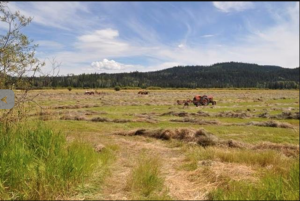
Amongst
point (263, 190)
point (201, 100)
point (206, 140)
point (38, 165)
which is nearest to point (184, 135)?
point (206, 140)

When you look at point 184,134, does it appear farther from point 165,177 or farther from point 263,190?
point 263,190

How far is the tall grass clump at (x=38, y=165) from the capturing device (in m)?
5.11

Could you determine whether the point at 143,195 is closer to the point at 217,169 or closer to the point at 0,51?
the point at 217,169

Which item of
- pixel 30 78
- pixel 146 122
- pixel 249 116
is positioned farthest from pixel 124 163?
pixel 249 116

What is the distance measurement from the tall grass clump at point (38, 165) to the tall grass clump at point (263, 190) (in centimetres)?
350

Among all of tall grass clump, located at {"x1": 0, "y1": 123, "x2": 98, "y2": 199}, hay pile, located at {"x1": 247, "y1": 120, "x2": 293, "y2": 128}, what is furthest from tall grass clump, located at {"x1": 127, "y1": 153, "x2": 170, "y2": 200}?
hay pile, located at {"x1": 247, "y1": 120, "x2": 293, "y2": 128}

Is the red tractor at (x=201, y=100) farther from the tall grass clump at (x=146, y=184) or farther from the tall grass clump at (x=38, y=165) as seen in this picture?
the tall grass clump at (x=146, y=184)

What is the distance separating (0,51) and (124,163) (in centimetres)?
577

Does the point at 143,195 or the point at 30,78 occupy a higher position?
the point at 30,78

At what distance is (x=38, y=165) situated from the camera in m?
5.60

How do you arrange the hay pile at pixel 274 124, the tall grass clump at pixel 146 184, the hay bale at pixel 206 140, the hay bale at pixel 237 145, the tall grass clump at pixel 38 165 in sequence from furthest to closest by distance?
the hay pile at pixel 274 124 → the hay bale at pixel 206 140 → the hay bale at pixel 237 145 → the tall grass clump at pixel 146 184 → the tall grass clump at pixel 38 165

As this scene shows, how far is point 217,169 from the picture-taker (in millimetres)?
7617

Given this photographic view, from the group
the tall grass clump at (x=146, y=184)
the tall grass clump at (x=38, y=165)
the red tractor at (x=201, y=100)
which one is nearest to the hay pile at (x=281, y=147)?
the tall grass clump at (x=146, y=184)

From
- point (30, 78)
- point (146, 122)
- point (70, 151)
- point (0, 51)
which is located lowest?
point (146, 122)
